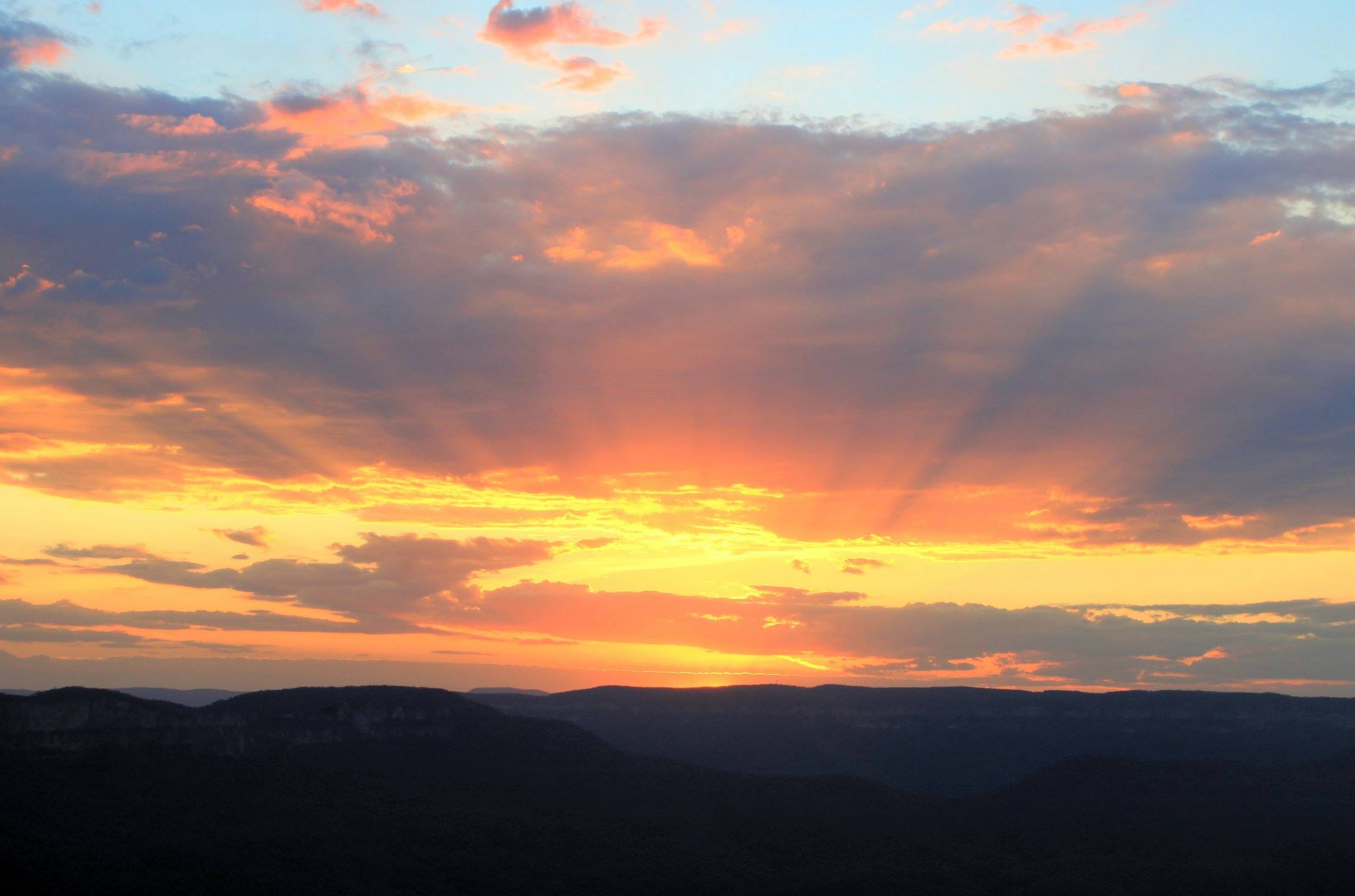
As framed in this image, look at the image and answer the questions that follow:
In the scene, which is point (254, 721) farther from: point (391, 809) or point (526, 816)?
point (526, 816)

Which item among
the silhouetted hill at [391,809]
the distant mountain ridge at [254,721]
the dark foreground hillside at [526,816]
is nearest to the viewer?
the silhouetted hill at [391,809]

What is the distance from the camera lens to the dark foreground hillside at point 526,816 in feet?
396

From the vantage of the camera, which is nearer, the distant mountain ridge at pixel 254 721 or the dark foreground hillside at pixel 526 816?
the dark foreground hillside at pixel 526 816

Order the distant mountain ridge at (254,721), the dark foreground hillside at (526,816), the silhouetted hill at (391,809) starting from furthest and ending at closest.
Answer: the distant mountain ridge at (254,721), the dark foreground hillside at (526,816), the silhouetted hill at (391,809)

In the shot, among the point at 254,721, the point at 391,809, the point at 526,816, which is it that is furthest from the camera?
the point at 254,721

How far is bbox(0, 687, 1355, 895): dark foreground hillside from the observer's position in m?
121

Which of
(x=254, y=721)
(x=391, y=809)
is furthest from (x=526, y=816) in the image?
(x=254, y=721)

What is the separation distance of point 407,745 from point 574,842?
41297 mm

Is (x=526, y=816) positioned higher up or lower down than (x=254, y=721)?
lower down

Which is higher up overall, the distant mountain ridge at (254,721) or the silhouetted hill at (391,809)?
the distant mountain ridge at (254,721)

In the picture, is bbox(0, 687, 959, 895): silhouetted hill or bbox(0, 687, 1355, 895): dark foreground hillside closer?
bbox(0, 687, 959, 895): silhouetted hill

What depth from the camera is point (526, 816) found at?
156875 millimetres

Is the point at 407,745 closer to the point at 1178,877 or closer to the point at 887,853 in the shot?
the point at 887,853

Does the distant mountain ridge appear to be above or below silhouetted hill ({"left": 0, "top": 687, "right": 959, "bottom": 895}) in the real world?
above
